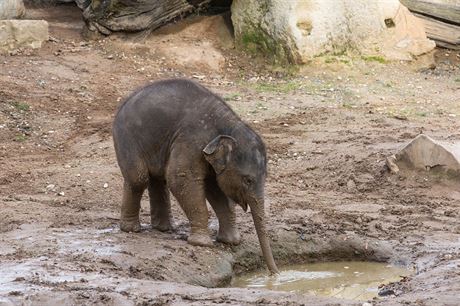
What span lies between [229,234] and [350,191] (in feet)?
8.96

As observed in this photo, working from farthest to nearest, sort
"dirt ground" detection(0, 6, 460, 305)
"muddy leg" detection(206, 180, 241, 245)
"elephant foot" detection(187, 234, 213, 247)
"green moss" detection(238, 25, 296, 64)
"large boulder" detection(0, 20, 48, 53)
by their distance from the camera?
"green moss" detection(238, 25, 296, 64), "large boulder" detection(0, 20, 48, 53), "muddy leg" detection(206, 180, 241, 245), "elephant foot" detection(187, 234, 213, 247), "dirt ground" detection(0, 6, 460, 305)

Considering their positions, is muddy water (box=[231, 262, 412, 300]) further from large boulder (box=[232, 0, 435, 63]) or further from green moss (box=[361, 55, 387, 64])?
green moss (box=[361, 55, 387, 64])

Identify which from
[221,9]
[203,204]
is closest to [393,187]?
[203,204]

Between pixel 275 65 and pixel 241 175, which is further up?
pixel 241 175

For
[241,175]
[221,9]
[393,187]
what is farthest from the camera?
[221,9]

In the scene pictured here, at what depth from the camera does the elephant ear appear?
27.1ft

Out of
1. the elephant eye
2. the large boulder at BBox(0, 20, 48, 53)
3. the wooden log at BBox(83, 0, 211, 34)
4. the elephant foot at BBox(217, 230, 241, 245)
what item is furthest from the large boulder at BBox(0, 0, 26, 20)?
the elephant eye

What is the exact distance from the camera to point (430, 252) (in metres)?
8.84

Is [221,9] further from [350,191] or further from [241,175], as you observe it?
[241,175]

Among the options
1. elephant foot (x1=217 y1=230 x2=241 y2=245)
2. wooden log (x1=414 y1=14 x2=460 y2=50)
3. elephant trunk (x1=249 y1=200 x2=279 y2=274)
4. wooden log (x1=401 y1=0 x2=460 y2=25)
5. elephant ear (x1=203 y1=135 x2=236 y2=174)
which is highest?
elephant ear (x1=203 y1=135 x2=236 y2=174)

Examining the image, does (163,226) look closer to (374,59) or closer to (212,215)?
(212,215)

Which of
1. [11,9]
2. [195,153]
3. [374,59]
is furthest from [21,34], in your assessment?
[195,153]

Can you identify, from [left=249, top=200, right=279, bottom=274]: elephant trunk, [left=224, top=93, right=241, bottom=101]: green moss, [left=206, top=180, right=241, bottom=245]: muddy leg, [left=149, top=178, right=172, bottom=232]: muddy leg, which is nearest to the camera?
[left=249, top=200, right=279, bottom=274]: elephant trunk

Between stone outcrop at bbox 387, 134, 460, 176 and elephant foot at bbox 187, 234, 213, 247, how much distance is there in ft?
10.9
